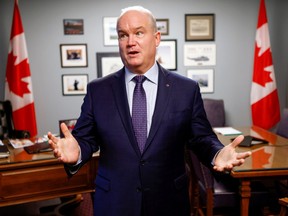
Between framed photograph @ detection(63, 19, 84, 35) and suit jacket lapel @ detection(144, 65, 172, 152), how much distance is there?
2911mm

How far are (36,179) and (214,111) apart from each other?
256 cm

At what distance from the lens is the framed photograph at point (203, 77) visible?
4.29 meters

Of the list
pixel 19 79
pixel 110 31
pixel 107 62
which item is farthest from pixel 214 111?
pixel 19 79

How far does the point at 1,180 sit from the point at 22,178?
5.3 inches

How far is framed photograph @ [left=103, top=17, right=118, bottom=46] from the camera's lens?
4.09m

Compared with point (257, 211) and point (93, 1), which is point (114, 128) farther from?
point (93, 1)

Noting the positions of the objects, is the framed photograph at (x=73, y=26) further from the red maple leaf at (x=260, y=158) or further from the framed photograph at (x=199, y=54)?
the red maple leaf at (x=260, y=158)

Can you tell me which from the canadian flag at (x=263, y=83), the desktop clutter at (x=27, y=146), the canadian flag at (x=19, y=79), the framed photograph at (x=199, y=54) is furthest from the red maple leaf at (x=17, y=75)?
the canadian flag at (x=263, y=83)

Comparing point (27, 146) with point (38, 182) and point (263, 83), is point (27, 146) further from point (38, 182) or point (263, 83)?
point (263, 83)

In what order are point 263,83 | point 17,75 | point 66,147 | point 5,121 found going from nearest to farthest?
1. point 66,147
2. point 5,121
3. point 17,75
4. point 263,83

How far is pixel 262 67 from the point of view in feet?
13.0

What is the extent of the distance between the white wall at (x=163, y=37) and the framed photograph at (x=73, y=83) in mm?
55

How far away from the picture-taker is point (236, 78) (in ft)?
14.3

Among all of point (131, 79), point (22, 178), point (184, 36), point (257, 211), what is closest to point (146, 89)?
point (131, 79)
